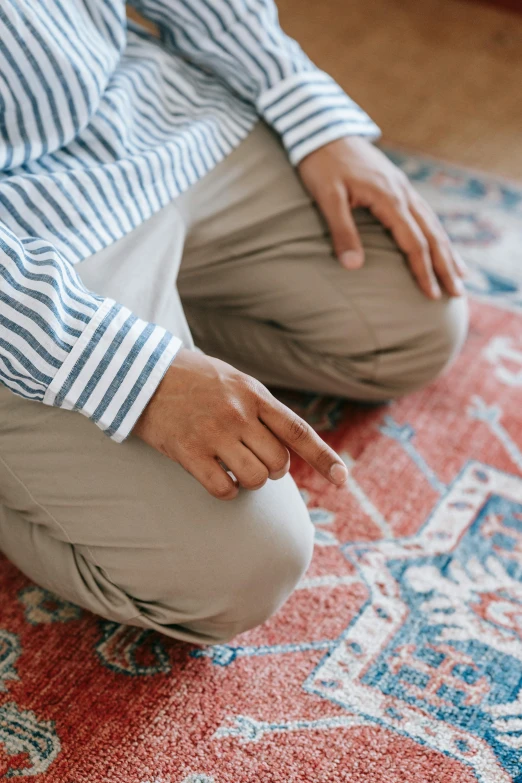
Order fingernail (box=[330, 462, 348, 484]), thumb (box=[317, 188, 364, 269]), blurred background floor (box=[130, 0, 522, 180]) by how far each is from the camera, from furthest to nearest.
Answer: blurred background floor (box=[130, 0, 522, 180])
thumb (box=[317, 188, 364, 269])
fingernail (box=[330, 462, 348, 484])

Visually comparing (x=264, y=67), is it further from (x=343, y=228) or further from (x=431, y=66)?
(x=431, y=66)

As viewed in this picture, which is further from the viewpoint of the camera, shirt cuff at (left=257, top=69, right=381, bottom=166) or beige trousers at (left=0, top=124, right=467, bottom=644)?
shirt cuff at (left=257, top=69, right=381, bottom=166)

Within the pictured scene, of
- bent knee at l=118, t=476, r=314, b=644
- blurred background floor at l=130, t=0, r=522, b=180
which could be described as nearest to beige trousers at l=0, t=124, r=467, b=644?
bent knee at l=118, t=476, r=314, b=644

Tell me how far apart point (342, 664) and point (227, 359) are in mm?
448

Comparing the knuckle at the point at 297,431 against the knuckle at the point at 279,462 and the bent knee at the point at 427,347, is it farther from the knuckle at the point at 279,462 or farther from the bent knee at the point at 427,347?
the bent knee at the point at 427,347

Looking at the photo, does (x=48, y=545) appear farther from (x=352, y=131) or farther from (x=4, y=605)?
(x=352, y=131)

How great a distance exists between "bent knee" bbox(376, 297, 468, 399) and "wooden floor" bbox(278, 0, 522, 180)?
2.44 feet

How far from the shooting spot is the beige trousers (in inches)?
27.2

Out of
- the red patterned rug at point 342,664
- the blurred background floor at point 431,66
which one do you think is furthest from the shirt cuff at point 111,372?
the blurred background floor at point 431,66

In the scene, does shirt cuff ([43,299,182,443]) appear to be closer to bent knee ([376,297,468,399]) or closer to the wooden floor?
bent knee ([376,297,468,399])

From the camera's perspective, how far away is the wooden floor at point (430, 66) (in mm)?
1707

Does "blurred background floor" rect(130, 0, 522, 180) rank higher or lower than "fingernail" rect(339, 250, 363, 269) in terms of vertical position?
lower

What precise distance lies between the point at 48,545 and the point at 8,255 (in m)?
0.26

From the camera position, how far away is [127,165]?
2.67 feet
